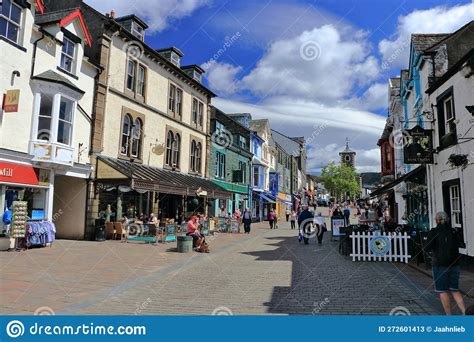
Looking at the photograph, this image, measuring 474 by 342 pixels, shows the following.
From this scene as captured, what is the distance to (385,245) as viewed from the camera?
1178cm

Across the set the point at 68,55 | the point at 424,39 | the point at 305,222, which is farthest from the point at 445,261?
the point at 68,55

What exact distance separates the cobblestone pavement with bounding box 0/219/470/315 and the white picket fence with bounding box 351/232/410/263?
0.73 meters

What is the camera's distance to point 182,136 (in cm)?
2503

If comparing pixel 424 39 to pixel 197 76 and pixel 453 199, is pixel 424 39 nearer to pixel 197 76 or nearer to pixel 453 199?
pixel 453 199

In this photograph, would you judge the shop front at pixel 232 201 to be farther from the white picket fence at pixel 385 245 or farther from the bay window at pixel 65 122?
the white picket fence at pixel 385 245

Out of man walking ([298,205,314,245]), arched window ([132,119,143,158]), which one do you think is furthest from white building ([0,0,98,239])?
man walking ([298,205,314,245])

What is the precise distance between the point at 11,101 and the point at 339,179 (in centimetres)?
7107

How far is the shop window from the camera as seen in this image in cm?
1238

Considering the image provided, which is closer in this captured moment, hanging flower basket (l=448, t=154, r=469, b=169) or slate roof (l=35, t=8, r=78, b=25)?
hanging flower basket (l=448, t=154, r=469, b=169)

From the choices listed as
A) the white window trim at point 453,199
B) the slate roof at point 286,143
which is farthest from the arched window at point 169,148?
the slate roof at point 286,143

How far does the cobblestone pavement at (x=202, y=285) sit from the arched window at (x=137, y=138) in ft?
27.6

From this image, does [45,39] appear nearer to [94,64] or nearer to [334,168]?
[94,64]

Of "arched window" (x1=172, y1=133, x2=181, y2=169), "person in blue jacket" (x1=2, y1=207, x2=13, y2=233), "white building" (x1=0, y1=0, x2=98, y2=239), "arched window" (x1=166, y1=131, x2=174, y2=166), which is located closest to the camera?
"person in blue jacket" (x1=2, y1=207, x2=13, y2=233)

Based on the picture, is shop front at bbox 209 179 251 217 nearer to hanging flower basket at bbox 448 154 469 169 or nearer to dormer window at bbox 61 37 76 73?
dormer window at bbox 61 37 76 73
